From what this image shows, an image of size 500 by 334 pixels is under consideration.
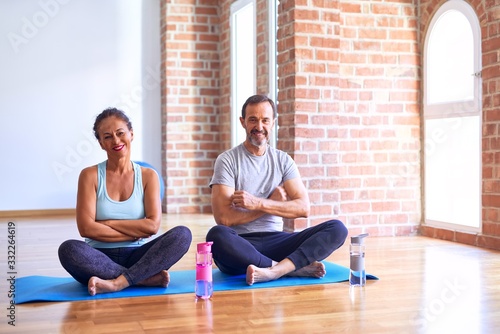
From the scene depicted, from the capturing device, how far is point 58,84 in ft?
23.4

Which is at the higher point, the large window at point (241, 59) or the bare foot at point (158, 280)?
the large window at point (241, 59)

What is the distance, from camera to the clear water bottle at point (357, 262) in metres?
3.24

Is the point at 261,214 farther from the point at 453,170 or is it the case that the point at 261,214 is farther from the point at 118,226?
the point at 453,170

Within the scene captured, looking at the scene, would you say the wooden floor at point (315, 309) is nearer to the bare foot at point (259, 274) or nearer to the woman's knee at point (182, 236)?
Answer: the bare foot at point (259, 274)

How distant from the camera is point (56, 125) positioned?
7.12 meters

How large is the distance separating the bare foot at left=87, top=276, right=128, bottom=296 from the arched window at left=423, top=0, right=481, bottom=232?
2609 mm

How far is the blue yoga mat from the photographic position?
3.08 meters

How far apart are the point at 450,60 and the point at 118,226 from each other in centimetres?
286

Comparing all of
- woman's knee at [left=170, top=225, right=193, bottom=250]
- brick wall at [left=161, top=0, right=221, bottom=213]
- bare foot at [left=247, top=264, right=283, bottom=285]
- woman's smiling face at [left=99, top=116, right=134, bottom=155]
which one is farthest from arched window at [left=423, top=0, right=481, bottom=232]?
brick wall at [left=161, top=0, right=221, bottom=213]

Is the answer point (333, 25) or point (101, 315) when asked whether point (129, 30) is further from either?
point (101, 315)

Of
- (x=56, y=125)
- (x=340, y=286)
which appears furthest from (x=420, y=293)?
(x=56, y=125)

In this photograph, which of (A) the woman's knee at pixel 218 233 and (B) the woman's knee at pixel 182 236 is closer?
(B) the woman's knee at pixel 182 236

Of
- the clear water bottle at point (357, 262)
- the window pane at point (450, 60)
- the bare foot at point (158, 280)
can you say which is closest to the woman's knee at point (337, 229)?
the clear water bottle at point (357, 262)

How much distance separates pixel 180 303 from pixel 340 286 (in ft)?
2.63
